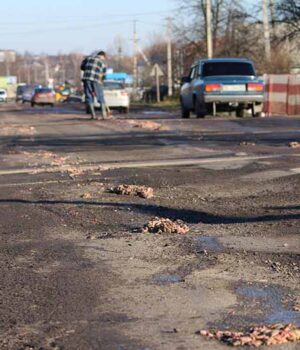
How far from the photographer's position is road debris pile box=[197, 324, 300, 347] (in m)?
3.83

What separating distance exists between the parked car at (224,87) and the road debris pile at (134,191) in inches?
518

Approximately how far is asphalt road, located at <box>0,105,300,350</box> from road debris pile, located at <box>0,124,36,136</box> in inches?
235

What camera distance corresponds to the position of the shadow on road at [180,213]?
6.99 m

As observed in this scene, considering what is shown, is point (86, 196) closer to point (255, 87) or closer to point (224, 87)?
point (224, 87)

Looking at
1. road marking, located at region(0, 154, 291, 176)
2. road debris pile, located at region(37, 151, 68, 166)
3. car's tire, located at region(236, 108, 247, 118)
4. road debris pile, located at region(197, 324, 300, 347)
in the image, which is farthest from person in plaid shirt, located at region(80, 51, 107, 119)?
road debris pile, located at region(197, 324, 300, 347)

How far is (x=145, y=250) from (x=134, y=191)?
2.60m

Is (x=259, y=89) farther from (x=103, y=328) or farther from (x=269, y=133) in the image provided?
(x=103, y=328)

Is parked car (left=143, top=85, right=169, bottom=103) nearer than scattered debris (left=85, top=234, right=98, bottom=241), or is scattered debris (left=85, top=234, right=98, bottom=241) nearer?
scattered debris (left=85, top=234, right=98, bottom=241)

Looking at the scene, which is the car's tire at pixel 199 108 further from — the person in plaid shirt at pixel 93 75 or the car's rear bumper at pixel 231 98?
the person in plaid shirt at pixel 93 75

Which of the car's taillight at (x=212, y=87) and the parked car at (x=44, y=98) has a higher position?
the car's taillight at (x=212, y=87)

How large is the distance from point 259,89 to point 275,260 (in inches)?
659

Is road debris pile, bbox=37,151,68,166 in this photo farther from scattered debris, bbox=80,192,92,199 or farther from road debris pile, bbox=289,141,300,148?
road debris pile, bbox=289,141,300,148

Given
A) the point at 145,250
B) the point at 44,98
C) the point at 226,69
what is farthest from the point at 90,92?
the point at 44,98

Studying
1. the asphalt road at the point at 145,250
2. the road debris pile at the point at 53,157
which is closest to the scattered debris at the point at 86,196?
the asphalt road at the point at 145,250
